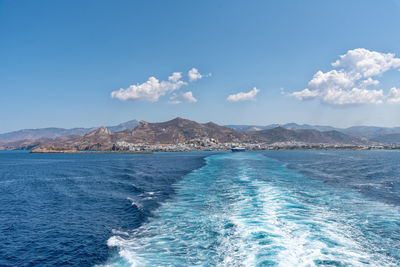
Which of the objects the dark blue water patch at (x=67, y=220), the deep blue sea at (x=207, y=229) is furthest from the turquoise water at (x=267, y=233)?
the dark blue water patch at (x=67, y=220)

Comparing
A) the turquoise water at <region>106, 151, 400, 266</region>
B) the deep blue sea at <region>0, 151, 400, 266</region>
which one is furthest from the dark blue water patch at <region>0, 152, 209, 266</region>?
the turquoise water at <region>106, 151, 400, 266</region>

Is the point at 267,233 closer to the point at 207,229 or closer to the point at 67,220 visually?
the point at 207,229

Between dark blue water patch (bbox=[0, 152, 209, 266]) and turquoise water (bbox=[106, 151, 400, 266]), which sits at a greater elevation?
dark blue water patch (bbox=[0, 152, 209, 266])

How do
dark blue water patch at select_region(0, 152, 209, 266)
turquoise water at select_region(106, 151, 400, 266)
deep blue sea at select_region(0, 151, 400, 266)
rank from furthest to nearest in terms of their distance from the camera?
1. dark blue water patch at select_region(0, 152, 209, 266)
2. deep blue sea at select_region(0, 151, 400, 266)
3. turquoise water at select_region(106, 151, 400, 266)

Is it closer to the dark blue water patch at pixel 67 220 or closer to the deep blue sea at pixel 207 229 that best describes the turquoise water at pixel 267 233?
the deep blue sea at pixel 207 229

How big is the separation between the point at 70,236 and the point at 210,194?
20.9 metres

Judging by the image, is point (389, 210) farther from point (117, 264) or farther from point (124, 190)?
point (124, 190)

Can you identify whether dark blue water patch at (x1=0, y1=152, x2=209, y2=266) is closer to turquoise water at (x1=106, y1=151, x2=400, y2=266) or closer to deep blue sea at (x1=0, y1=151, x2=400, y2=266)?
deep blue sea at (x1=0, y1=151, x2=400, y2=266)

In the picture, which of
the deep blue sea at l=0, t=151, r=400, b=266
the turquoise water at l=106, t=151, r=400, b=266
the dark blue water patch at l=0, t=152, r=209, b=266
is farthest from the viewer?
the dark blue water patch at l=0, t=152, r=209, b=266

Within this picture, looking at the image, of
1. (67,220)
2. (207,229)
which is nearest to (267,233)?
(207,229)

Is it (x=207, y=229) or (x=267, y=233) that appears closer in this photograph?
(x=267, y=233)

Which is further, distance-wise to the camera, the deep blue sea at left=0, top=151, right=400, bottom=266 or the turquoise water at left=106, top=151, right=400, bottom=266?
the deep blue sea at left=0, top=151, right=400, bottom=266

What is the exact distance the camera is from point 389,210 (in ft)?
84.3

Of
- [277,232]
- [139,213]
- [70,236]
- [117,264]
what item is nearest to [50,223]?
[70,236]
